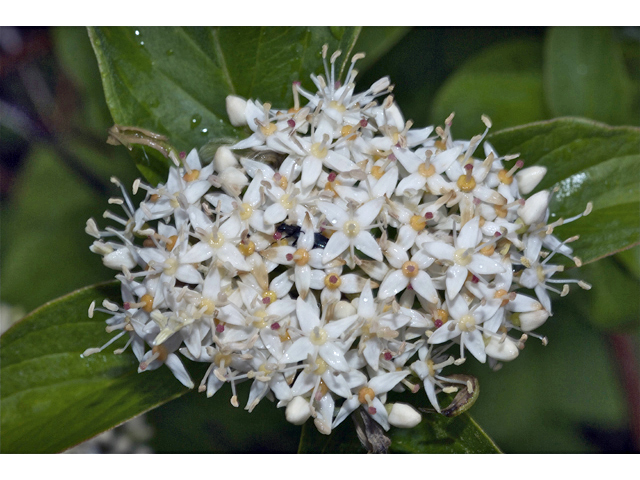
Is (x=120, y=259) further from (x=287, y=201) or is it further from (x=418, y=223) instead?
(x=418, y=223)

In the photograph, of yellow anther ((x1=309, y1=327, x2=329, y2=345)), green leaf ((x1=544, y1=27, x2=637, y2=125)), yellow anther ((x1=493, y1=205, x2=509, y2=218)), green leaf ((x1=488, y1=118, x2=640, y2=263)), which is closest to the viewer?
yellow anther ((x1=309, y1=327, x2=329, y2=345))

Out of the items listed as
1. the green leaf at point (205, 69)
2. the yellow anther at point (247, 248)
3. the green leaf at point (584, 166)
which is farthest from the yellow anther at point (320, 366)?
the green leaf at point (584, 166)

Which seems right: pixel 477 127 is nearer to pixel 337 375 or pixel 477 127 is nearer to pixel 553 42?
pixel 553 42

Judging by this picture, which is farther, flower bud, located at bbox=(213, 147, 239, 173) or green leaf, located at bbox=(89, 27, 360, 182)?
green leaf, located at bbox=(89, 27, 360, 182)

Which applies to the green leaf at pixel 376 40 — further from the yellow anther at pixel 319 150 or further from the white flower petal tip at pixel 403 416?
Result: the white flower petal tip at pixel 403 416

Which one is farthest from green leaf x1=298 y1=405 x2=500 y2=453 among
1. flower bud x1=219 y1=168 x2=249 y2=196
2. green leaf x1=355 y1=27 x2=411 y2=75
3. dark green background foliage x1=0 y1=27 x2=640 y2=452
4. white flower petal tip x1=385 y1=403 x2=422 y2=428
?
green leaf x1=355 y1=27 x2=411 y2=75

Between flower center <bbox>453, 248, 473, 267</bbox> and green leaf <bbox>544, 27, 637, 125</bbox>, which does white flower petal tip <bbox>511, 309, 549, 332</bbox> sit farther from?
green leaf <bbox>544, 27, 637, 125</bbox>

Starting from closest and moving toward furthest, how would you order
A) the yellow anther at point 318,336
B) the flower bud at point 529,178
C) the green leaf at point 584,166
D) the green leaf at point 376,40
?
the yellow anther at point 318,336 → the flower bud at point 529,178 → the green leaf at point 584,166 → the green leaf at point 376,40
